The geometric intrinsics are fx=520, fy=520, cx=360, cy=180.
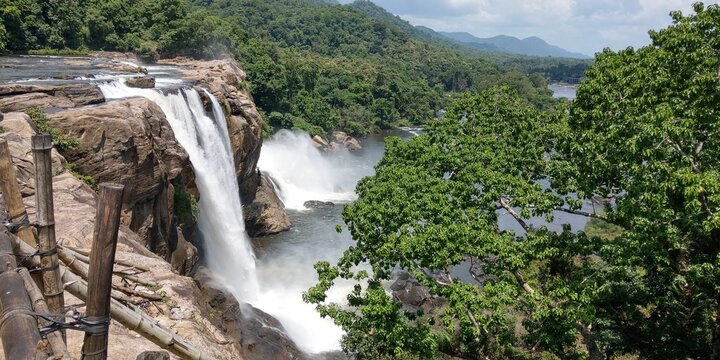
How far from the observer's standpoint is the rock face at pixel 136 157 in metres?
16.5

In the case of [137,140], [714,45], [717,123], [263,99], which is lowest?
[263,99]

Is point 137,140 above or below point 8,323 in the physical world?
below

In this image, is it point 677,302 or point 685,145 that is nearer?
point 685,145

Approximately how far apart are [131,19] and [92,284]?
162 ft

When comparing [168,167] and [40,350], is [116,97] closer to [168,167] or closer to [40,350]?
[168,167]

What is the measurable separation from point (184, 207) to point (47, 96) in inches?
249

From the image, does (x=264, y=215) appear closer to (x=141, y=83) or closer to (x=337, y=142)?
(x=141, y=83)

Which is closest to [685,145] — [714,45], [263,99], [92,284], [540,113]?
Answer: [714,45]

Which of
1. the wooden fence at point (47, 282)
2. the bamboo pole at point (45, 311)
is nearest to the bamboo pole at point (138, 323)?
the wooden fence at point (47, 282)

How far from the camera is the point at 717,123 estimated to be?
1009 centimetres

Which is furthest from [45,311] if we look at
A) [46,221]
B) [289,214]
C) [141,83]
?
[289,214]

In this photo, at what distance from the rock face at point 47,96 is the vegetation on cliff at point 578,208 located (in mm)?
11404

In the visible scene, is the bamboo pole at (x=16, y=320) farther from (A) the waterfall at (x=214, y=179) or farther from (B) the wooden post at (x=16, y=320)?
(A) the waterfall at (x=214, y=179)

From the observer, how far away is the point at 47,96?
18.8m
